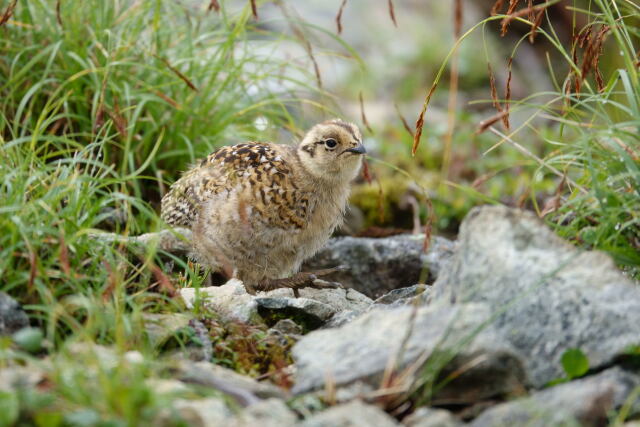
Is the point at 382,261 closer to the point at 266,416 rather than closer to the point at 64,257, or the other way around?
the point at 64,257

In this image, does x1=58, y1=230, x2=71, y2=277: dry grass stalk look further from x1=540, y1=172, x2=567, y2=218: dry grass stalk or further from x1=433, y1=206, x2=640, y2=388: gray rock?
x1=540, y1=172, x2=567, y2=218: dry grass stalk

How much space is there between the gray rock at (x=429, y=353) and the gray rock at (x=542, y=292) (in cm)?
9

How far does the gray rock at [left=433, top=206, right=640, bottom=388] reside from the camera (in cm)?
353

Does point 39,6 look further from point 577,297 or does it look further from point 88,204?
point 577,297

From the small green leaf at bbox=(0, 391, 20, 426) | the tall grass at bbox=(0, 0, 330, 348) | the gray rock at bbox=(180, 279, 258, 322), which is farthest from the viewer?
the tall grass at bbox=(0, 0, 330, 348)

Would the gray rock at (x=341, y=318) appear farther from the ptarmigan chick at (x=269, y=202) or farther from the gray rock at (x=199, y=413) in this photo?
the gray rock at (x=199, y=413)

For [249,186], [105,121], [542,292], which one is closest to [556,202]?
[542,292]

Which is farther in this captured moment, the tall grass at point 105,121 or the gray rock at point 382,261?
the gray rock at point 382,261

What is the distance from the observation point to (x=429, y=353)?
3357 millimetres

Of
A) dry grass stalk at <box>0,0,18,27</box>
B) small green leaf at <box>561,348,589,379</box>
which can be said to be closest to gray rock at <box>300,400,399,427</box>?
small green leaf at <box>561,348,589,379</box>

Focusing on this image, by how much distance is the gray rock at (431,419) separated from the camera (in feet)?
10.1

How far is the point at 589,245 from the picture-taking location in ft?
14.0

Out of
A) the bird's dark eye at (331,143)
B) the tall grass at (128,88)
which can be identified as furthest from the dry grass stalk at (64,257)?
the bird's dark eye at (331,143)

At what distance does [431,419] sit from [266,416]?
1.98ft
